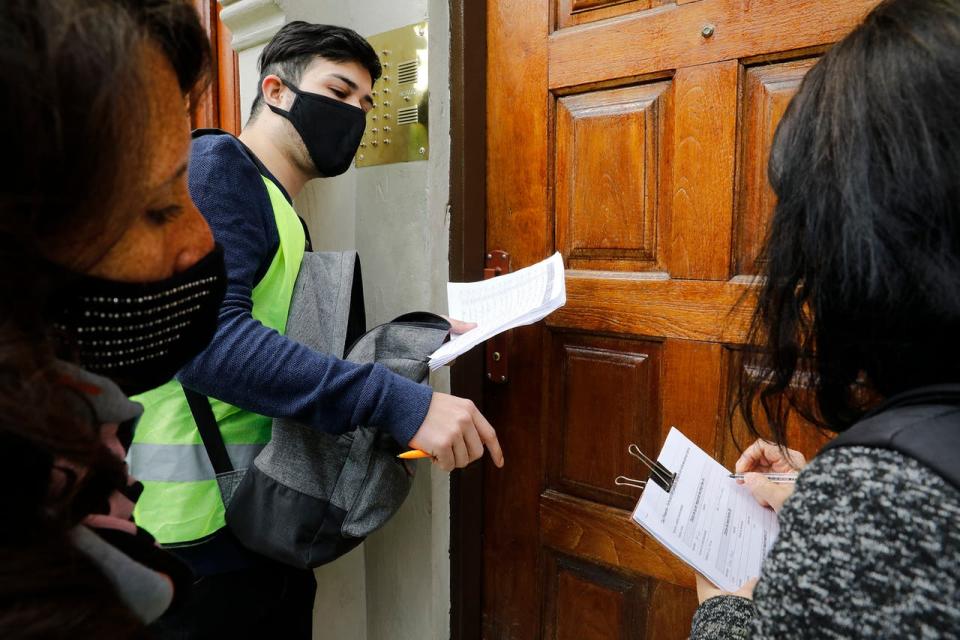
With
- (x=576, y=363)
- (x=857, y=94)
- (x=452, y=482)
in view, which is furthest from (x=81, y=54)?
(x=452, y=482)

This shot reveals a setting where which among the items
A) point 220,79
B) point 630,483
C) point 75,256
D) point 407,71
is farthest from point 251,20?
point 630,483

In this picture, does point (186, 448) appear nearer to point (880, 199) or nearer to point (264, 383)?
point (264, 383)

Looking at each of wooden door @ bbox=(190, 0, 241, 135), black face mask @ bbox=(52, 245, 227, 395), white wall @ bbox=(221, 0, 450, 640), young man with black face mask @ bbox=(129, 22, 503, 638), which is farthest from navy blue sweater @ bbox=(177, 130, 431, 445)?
wooden door @ bbox=(190, 0, 241, 135)

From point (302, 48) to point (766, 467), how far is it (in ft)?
3.45

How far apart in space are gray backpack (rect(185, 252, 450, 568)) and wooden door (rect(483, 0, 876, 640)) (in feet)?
1.09

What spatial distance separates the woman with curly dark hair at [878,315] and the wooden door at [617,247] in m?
0.41

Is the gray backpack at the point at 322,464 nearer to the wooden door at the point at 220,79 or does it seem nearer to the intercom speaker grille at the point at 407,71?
the intercom speaker grille at the point at 407,71

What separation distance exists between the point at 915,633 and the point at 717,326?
639 millimetres

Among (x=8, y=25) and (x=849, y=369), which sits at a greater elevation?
(x=8, y=25)

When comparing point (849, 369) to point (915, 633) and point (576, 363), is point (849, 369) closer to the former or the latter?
point (915, 633)

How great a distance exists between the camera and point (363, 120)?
1155 mm

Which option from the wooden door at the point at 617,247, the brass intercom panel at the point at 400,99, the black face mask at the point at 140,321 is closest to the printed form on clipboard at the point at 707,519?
the wooden door at the point at 617,247

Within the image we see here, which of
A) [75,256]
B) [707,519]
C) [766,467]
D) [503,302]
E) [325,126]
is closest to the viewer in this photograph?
[75,256]

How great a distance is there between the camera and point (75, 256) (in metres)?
0.40
